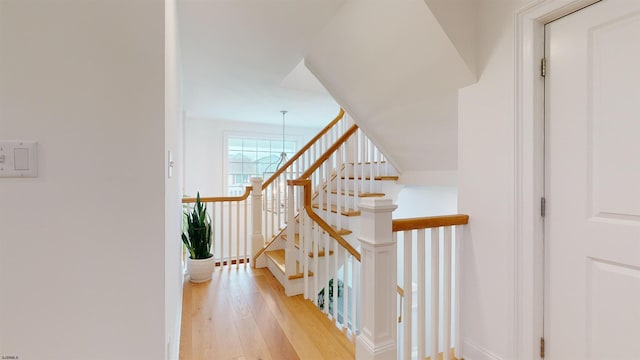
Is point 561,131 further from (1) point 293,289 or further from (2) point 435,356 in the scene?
(1) point 293,289

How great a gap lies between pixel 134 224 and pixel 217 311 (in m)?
1.69

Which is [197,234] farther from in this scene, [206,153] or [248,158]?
[248,158]

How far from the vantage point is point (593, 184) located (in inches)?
45.7

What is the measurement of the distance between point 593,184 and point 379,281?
975mm

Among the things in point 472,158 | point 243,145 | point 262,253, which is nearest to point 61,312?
point 472,158

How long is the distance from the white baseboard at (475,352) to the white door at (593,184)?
0.84 ft

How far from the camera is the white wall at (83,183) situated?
812 mm

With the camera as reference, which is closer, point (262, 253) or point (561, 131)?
point (561, 131)

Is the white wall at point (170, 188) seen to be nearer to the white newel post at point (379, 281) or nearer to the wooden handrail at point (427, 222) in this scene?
the white newel post at point (379, 281)

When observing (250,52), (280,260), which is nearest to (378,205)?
(250,52)

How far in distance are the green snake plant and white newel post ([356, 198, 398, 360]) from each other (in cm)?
205

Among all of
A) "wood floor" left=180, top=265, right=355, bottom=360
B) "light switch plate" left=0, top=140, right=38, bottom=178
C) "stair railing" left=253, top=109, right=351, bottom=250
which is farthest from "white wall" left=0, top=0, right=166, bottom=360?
"stair railing" left=253, top=109, right=351, bottom=250

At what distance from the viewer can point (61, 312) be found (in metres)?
0.84

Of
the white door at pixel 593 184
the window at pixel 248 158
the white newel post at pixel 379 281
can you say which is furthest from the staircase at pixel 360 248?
the window at pixel 248 158
